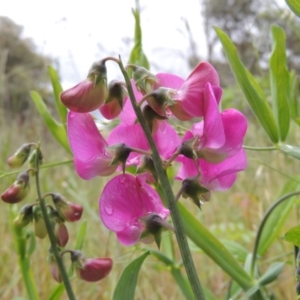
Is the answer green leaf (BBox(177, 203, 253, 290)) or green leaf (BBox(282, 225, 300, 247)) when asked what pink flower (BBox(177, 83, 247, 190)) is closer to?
green leaf (BBox(282, 225, 300, 247))

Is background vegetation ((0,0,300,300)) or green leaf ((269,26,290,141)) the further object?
background vegetation ((0,0,300,300))

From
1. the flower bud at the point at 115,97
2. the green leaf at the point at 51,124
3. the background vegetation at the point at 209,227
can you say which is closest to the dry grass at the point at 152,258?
the background vegetation at the point at 209,227

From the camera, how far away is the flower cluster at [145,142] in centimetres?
49

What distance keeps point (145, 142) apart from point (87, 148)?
0.06 m

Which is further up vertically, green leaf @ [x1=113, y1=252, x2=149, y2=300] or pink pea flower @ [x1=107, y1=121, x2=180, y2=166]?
pink pea flower @ [x1=107, y1=121, x2=180, y2=166]

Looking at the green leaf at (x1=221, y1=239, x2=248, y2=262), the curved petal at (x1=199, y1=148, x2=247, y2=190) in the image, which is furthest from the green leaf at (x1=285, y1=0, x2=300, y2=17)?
the green leaf at (x1=221, y1=239, x2=248, y2=262)

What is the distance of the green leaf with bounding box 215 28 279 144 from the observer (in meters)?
0.75

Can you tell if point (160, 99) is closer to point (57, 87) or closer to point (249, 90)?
point (249, 90)

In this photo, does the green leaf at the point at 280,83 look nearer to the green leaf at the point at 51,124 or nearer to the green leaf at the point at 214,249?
the green leaf at the point at 214,249

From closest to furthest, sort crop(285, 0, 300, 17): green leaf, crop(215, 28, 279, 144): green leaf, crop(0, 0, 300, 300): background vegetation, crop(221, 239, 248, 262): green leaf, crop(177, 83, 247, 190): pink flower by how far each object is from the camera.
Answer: crop(177, 83, 247, 190): pink flower → crop(285, 0, 300, 17): green leaf → crop(215, 28, 279, 144): green leaf → crop(221, 239, 248, 262): green leaf → crop(0, 0, 300, 300): background vegetation

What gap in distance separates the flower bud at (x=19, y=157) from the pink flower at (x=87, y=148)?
22 centimetres

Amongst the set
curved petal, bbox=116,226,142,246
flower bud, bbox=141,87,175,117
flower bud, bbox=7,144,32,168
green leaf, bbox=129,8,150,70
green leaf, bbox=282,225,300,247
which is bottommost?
green leaf, bbox=282,225,300,247

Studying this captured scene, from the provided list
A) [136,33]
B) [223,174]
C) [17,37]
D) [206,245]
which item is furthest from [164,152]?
[17,37]

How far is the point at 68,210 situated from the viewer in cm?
70
